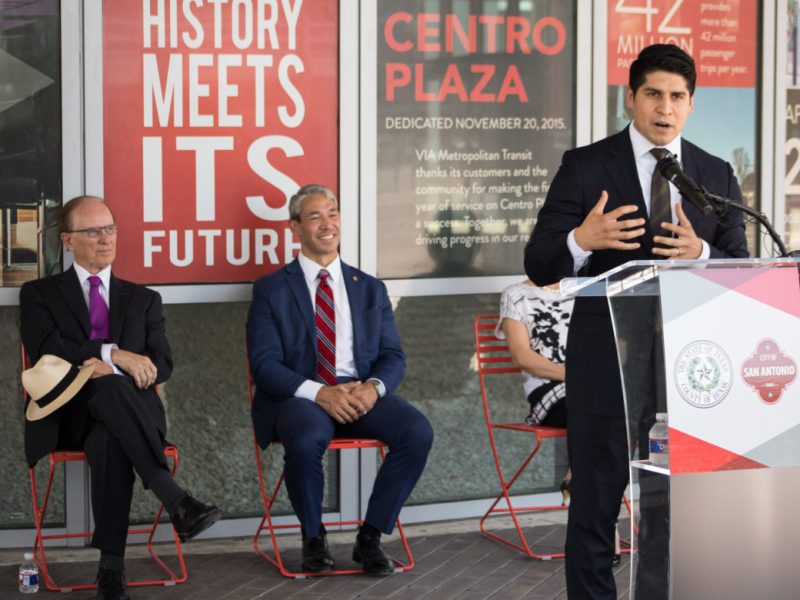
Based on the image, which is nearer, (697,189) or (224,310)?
(697,189)

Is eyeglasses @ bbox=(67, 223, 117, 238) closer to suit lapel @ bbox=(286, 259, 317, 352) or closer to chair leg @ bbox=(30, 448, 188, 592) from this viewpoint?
suit lapel @ bbox=(286, 259, 317, 352)

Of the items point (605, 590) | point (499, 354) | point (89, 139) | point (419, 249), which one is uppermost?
point (89, 139)

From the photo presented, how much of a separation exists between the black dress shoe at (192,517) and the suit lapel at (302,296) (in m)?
0.99

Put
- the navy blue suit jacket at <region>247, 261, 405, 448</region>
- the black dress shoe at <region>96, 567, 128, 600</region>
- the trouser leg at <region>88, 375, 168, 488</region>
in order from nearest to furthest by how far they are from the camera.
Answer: the black dress shoe at <region>96, 567, 128, 600</region> → the trouser leg at <region>88, 375, 168, 488</region> → the navy blue suit jacket at <region>247, 261, 405, 448</region>

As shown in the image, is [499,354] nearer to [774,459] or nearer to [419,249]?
[419,249]

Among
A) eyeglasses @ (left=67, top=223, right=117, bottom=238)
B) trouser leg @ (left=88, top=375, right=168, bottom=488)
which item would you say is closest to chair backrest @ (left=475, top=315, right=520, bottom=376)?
trouser leg @ (left=88, top=375, right=168, bottom=488)

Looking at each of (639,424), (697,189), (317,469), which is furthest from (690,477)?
(317,469)

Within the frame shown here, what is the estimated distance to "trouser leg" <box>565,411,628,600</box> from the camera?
3.70m

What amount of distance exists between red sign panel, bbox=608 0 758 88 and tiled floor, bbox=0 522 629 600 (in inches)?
104

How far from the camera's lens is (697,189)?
3.06 m

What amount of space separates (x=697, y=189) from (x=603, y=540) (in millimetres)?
1219

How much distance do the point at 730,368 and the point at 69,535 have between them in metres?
3.63

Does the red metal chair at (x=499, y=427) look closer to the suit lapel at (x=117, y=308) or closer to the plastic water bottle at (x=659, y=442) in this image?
the suit lapel at (x=117, y=308)

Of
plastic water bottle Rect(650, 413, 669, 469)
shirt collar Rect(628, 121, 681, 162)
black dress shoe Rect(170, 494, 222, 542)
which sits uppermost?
shirt collar Rect(628, 121, 681, 162)
